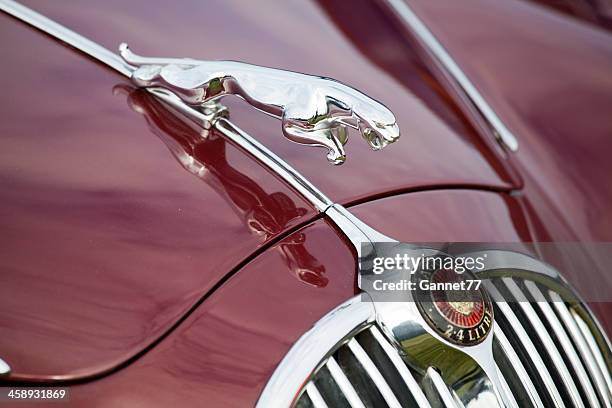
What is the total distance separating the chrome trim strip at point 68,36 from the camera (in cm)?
108

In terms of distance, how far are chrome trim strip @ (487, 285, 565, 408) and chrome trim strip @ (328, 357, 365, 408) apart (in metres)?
0.21

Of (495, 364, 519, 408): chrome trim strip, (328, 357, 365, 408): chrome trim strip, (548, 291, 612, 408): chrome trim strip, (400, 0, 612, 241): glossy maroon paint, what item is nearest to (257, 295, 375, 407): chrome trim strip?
(328, 357, 365, 408): chrome trim strip

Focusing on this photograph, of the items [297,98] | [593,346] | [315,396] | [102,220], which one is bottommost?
[315,396]

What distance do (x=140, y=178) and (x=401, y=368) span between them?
1.19 feet

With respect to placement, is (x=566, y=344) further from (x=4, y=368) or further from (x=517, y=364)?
(x=4, y=368)

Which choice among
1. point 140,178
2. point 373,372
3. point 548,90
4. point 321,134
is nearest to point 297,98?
point 321,134

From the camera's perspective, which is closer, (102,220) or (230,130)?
(102,220)

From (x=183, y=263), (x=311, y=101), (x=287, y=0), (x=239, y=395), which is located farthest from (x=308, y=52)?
(x=239, y=395)

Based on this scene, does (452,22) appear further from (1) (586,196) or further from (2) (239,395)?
(2) (239,395)

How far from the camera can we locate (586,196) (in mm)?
1211

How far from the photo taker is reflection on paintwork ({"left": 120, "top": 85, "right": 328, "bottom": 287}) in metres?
0.89

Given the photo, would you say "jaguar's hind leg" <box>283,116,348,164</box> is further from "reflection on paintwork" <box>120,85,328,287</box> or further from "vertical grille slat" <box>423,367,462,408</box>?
"vertical grille slat" <box>423,367,462,408</box>

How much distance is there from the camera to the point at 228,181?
95 cm

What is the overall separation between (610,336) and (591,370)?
72 mm
